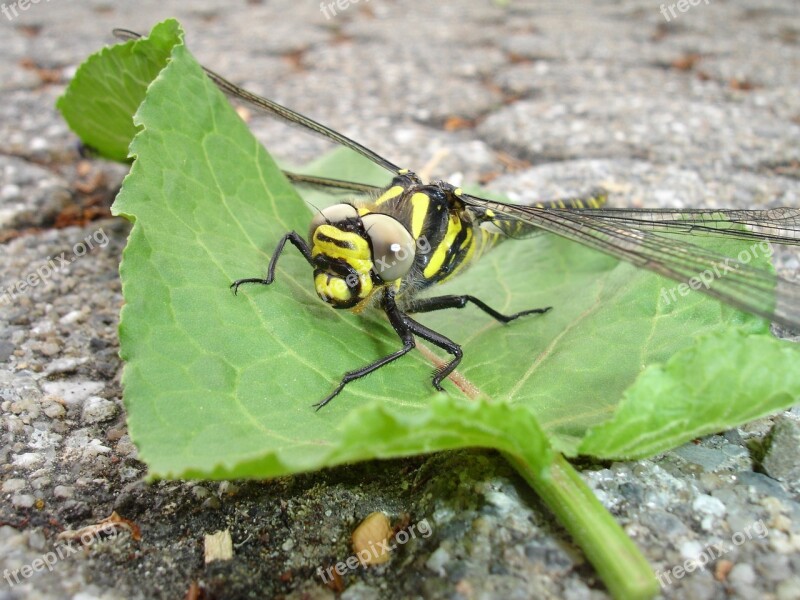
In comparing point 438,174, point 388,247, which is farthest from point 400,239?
point 438,174

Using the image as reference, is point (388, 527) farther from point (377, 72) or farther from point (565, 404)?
point (377, 72)

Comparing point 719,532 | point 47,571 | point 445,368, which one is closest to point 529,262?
point 445,368

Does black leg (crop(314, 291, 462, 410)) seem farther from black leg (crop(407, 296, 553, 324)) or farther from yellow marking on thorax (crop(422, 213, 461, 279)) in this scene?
yellow marking on thorax (crop(422, 213, 461, 279))

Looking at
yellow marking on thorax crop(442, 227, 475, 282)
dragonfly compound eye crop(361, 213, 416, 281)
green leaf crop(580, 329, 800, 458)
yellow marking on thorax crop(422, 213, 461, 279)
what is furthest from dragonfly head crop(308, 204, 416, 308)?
green leaf crop(580, 329, 800, 458)

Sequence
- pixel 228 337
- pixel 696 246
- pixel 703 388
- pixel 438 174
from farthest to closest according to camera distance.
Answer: pixel 438 174
pixel 696 246
pixel 228 337
pixel 703 388

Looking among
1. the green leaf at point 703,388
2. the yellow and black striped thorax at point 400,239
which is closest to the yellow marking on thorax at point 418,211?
the yellow and black striped thorax at point 400,239

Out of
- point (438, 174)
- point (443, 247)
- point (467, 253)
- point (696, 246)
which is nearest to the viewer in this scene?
point (696, 246)

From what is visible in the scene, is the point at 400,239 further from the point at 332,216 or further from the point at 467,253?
the point at 467,253

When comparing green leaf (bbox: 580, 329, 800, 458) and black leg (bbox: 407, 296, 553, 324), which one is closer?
green leaf (bbox: 580, 329, 800, 458)
